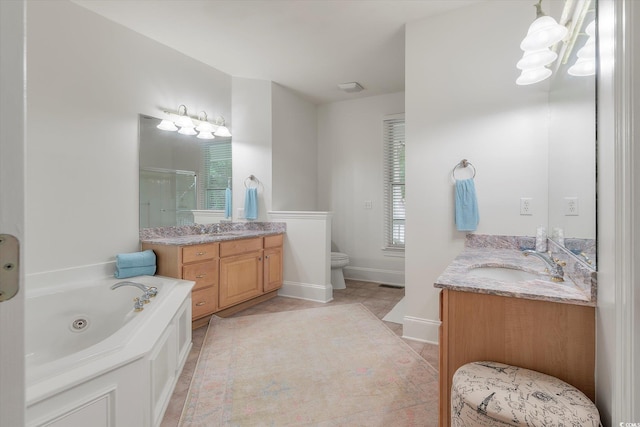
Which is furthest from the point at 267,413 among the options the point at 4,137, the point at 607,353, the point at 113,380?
the point at 4,137

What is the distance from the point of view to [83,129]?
2395 mm

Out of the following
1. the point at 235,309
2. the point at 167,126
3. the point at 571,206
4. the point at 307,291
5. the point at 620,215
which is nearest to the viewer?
the point at 620,215

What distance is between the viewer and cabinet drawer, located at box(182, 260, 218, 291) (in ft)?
8.86

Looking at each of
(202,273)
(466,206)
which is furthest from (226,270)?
(466,206)

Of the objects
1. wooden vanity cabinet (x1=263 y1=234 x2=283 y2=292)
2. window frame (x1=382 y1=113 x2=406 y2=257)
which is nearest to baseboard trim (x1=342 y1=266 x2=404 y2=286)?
window frame (x1=382 y1=113 x2=406 y2=257)

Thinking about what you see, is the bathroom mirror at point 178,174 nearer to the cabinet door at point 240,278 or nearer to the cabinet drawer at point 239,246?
the cabinet drawer at point 239,246

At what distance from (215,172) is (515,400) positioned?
341 centimetres

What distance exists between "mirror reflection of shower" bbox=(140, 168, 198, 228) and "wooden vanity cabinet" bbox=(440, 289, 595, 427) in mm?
2632

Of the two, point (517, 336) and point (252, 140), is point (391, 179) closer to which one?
point (252, 140)

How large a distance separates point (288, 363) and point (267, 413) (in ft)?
1.73

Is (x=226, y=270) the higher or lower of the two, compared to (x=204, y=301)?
higher

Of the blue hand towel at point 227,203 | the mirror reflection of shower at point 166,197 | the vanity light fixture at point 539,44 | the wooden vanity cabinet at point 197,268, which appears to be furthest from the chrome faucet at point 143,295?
the vanity light fixture at point 539,44

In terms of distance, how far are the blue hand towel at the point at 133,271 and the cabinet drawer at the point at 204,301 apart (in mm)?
391

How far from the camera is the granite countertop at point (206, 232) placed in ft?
9.25
